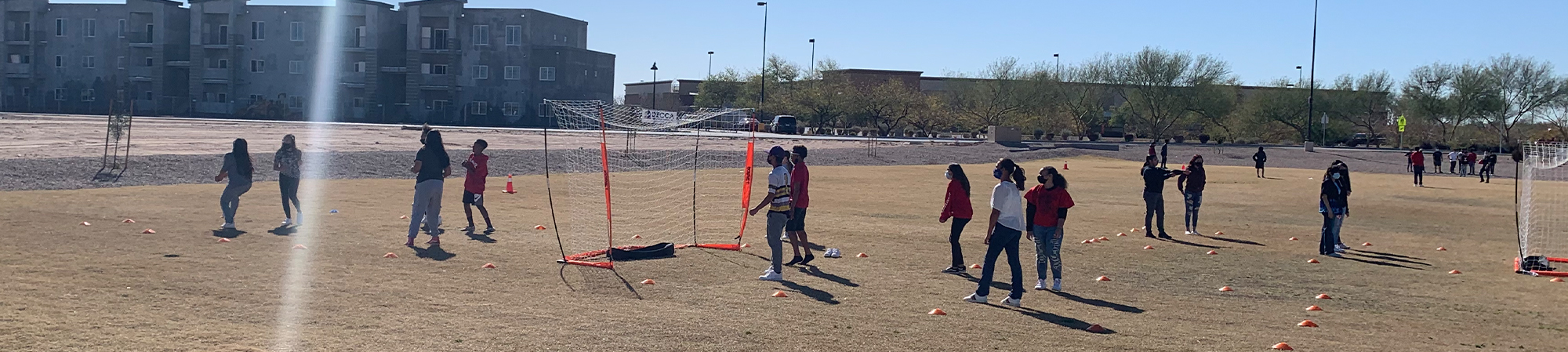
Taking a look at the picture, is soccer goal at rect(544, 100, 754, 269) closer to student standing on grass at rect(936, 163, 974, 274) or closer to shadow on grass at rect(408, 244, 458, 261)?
shadow on grass at rect(408, 244, 458, 261)

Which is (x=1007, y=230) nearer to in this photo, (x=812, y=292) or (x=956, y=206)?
(x=812, y=292)

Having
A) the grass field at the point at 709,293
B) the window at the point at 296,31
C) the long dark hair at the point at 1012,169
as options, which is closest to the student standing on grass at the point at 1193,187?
the grass field at the point at 709,293

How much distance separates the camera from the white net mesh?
15000 mm

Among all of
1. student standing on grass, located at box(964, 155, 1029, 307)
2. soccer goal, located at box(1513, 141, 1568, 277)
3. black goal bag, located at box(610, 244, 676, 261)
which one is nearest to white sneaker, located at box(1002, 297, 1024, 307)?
student standing on grass, located at box(964, 155, 1029, 307)

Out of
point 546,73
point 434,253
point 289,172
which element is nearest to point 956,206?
point 434,253

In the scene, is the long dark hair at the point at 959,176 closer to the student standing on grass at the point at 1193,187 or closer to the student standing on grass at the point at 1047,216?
the student standing on grass at the point at 1047,216

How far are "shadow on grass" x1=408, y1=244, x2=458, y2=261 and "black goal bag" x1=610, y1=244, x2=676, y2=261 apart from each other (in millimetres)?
1740

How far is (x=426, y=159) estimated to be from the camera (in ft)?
43.3

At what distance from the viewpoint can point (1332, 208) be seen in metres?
15.1

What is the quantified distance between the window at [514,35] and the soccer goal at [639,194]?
46.1 m

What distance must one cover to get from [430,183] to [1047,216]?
6.67m

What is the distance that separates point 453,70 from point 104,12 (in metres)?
26.7

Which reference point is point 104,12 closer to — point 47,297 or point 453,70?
point 453,70

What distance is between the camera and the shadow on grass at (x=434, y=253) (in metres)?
12.7
